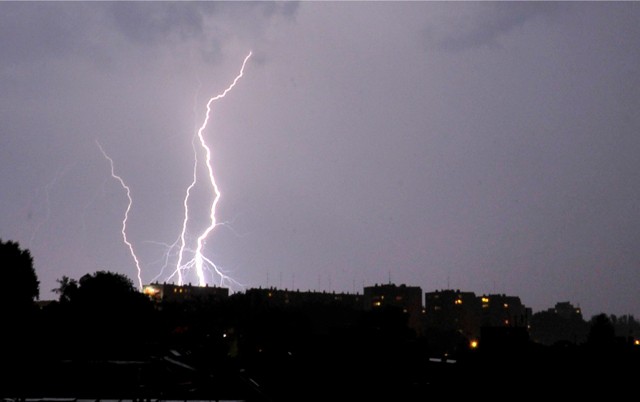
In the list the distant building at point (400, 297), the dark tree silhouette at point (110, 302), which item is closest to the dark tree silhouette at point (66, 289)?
the dark tree silhouette at point (110, 302)

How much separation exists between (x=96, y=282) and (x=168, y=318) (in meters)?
7.36

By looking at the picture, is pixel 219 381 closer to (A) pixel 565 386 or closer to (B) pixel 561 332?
(A) pixel 565 386

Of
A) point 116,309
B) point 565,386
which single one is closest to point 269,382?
point 565,386

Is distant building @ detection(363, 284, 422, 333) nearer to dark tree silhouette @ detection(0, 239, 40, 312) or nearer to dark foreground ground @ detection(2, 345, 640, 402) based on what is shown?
dark tree silhouette @ detection(0, 239, 40, 312)

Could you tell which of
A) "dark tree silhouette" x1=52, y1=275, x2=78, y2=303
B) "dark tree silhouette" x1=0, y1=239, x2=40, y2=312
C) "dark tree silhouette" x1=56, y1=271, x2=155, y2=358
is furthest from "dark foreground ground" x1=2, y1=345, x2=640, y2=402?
"dark tree silhouette" x1=52, y1=275, x2=78, y2=303

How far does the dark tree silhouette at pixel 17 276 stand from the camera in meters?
45.5

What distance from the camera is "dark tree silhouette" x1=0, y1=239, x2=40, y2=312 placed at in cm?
4547

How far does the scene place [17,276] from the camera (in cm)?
4800

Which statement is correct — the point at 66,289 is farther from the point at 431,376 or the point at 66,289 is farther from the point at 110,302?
the point at 431,376

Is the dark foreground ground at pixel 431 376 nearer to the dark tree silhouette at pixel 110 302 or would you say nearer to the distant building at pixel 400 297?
the dark tree silhouette at pixel 110 302

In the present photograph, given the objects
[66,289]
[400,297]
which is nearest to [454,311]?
[400,297]

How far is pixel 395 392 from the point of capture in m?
14.8

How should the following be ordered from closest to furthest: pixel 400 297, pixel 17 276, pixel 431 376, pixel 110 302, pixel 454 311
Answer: pixel 431 376 → pixel 17 276 → pixel 110 302 → pixel 400 297 → pixel 454 311

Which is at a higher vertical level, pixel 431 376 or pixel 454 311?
pixel 454 311
